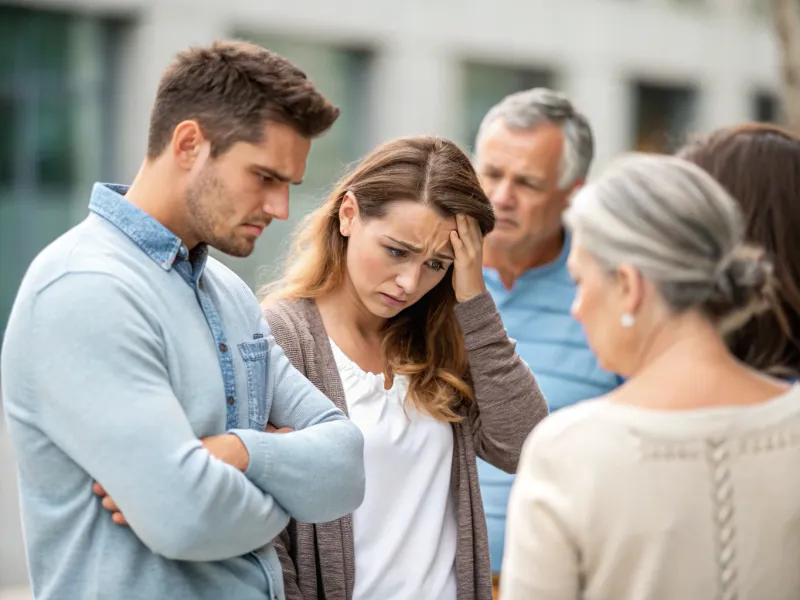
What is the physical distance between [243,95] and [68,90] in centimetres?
1117

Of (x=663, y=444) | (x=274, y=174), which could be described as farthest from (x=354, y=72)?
(x=663, y=444)

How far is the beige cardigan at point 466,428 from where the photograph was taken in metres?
2.74

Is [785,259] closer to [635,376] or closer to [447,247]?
[635,376]

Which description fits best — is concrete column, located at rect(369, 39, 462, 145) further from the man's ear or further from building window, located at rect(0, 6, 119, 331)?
the man's ear

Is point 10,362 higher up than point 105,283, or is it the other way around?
point 105,283

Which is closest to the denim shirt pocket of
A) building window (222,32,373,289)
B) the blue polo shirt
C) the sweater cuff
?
the sweater cuff

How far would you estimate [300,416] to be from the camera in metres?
2.54

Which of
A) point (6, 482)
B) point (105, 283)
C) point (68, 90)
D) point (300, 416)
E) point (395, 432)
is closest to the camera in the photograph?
point (105, 283)

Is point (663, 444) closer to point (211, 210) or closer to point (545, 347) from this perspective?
point (211, 210)

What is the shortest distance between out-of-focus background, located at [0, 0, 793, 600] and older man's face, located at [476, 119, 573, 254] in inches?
193

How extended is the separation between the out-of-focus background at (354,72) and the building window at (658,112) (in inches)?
1.1

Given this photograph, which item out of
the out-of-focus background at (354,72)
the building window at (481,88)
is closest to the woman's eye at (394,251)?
the out-of-focus background at (354,72)

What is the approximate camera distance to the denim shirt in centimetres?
208

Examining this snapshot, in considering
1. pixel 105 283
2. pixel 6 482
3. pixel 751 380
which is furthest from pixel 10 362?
pixel 6 482
